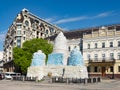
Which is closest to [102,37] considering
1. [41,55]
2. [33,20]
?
[41,55]

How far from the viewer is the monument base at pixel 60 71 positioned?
39.8m

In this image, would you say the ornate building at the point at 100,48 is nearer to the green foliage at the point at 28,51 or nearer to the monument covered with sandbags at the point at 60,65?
the green foliage at the point at 28,51

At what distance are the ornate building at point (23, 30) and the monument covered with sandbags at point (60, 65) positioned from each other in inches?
1766

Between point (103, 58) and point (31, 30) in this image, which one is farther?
point (31, 30)

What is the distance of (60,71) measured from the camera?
42344mm

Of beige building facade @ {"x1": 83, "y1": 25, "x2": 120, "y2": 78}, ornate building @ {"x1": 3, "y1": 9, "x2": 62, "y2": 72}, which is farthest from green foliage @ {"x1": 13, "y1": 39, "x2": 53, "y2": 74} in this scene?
ornate building @ {"x1": 3, "y1": 9, "x2": 62, "y2": 72}

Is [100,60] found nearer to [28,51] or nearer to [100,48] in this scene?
[100,48]

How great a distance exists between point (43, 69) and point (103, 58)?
2716 cm

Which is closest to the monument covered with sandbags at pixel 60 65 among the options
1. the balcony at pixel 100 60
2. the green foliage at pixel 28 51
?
the green foliage at pixel 28 51

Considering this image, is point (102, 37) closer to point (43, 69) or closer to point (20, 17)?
point (43, 69)

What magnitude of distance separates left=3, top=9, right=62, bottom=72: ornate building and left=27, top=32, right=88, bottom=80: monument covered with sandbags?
44.9m

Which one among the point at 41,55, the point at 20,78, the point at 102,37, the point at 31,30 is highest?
the point at 31,30

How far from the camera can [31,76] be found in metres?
45.3

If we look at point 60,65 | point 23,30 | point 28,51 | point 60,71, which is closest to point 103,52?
point 28,51
